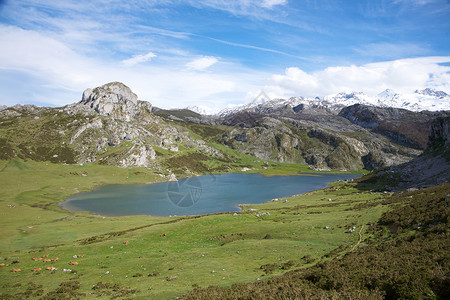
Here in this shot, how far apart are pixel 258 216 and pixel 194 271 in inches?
1279

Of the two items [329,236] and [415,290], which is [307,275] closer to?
[415,290]

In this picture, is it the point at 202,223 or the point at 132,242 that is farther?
the point at 202,223

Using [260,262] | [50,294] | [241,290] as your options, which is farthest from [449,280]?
[50,294]

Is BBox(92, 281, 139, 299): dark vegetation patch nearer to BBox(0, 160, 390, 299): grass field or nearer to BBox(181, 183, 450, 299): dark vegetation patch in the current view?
BBox(0, 160, 390, 299): grass field

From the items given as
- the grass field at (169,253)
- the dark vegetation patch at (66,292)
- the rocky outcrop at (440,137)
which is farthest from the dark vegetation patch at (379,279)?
the rocky outcrop at (440,137)

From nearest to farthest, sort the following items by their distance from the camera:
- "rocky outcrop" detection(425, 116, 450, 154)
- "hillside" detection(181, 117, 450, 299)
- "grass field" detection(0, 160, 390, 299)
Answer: "hillside" detection(181, 117, 450, 299)
"grass field" detection(0, 160, 390, 299)
"rocky outcrop" detection(425, 116, 450, 154)

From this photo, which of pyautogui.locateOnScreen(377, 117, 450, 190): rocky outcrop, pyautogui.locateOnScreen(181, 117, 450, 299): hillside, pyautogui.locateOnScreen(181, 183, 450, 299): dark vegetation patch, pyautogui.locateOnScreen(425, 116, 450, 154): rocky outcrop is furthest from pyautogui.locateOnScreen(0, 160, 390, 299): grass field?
pyautogui.locateOnScreen(425, 116, 450, 154): rocky outcrop

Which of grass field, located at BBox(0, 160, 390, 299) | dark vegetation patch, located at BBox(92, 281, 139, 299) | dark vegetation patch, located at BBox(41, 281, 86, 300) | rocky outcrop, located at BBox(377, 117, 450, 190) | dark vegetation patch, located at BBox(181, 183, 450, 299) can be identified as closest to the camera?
dark vegetation patch, located at BBox(181, 183, 450, 299)

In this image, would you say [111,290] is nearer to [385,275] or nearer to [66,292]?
[66,292]

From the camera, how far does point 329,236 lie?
115 feet

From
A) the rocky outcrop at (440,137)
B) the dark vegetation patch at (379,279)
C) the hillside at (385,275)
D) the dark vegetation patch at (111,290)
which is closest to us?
the dark vegetation patch at (379,279)

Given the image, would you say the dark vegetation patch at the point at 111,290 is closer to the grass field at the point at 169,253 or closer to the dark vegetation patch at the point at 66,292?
the grass field at the point at 169,253

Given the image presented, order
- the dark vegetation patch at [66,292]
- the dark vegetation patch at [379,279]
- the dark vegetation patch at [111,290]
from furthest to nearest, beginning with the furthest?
1. the dark vegetation patch at [111,290]
2. the dark vegetation patch at [66,292]
3. the dark vegetation patch at [379,279]

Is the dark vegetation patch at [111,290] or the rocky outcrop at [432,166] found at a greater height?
the rocky outcrop at [432,166]
